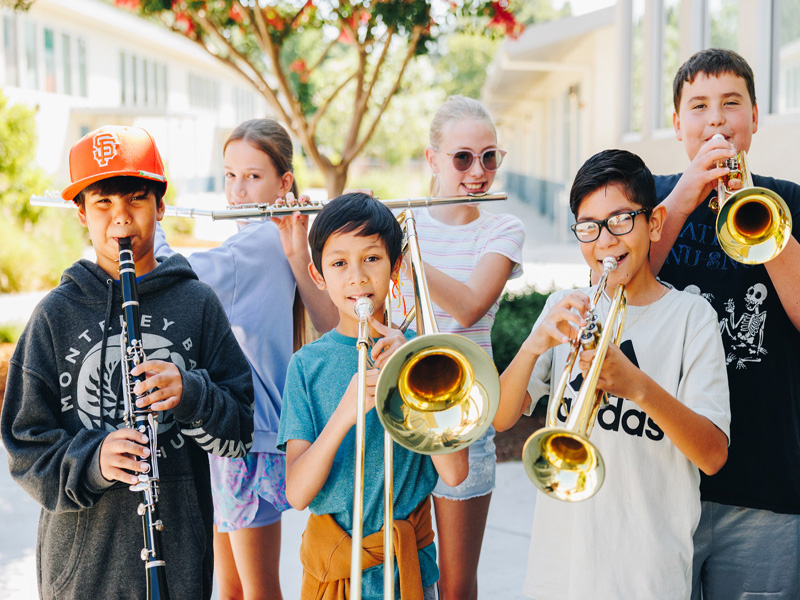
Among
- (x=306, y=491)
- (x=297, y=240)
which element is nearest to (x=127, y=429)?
(x=306, y=491)

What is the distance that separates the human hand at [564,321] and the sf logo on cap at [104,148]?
1.16m

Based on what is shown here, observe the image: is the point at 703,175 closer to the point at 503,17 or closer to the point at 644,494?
the point at 644,494

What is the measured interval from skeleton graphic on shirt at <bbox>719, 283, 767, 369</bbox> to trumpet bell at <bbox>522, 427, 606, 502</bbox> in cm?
78

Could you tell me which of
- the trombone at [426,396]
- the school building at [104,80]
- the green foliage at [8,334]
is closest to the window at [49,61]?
the school building at [104,80]

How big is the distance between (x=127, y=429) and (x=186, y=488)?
0.32m

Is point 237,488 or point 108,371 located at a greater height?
point 108,371

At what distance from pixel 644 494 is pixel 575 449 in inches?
16.9

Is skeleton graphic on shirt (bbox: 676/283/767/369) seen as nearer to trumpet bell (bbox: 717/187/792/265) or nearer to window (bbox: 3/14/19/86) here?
trumpet bell (bbox: 717/187/792/265)

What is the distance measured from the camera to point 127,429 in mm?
1864

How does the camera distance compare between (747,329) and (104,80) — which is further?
(104,80)

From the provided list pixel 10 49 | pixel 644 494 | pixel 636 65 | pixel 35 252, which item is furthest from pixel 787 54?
pixel 10 49

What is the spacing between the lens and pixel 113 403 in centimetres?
203

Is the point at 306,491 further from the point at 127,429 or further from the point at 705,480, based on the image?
the point at 705,480

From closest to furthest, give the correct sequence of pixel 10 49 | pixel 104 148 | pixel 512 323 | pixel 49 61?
pixel 104 148
pixel 512 323
pixel 10 49
pixel 49 61
